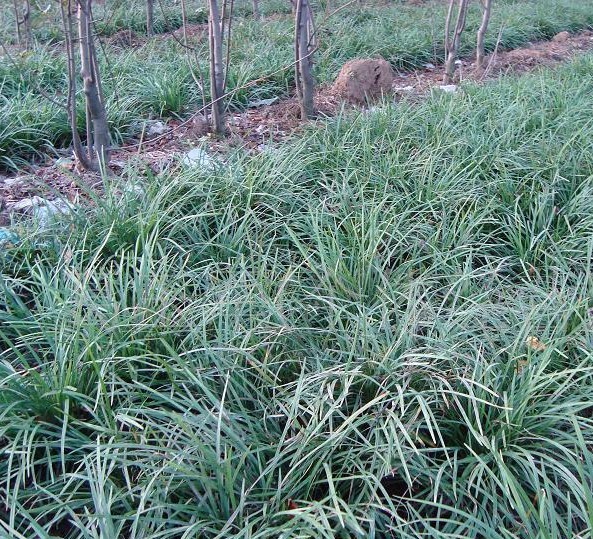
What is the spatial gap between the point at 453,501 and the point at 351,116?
3.30 m

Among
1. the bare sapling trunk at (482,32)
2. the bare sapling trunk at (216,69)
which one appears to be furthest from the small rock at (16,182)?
the bare sapling trunk at (482,32)

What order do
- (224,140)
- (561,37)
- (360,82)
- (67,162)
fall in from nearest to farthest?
(67,162)
(224,140)
(360,82)
(561,37)

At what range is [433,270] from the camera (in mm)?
2963

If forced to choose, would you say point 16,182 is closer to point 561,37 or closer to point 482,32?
point 482,32

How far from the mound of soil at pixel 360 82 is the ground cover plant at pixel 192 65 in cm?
48

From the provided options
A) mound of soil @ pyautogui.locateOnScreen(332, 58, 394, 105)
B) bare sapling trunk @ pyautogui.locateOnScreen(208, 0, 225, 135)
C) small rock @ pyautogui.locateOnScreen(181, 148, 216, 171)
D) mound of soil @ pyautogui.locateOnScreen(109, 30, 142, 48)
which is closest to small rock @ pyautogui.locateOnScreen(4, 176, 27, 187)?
small rock @ pyautogui.locateOnScreen(181, 148, 216, 171)

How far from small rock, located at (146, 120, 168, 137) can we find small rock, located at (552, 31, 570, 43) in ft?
22.7

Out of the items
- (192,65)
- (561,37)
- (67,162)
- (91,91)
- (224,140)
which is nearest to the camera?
(91,91)

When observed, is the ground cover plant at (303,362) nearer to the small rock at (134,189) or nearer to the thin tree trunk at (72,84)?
the small rock at (134,189)

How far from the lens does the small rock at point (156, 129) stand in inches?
195

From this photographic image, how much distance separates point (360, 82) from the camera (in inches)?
219

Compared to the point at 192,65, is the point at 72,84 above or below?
above

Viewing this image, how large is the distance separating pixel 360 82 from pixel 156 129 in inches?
70.9

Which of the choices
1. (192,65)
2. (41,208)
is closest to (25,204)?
(41,208)
